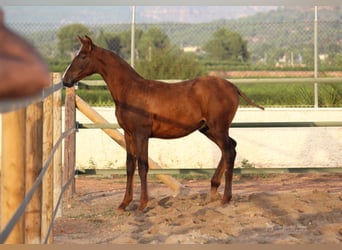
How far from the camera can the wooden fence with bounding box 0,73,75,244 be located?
3.26 m

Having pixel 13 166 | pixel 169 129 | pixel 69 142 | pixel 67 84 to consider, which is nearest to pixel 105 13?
pixel 69 142

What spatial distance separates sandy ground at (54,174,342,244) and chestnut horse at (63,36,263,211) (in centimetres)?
42

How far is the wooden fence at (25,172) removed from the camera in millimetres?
3256

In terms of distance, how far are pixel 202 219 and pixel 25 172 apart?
419 cm

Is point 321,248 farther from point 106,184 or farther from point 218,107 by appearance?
point 106,184

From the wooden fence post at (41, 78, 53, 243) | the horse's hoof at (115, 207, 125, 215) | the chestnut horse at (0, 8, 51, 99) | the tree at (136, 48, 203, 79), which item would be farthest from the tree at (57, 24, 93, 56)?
the chestnut horse at (0, 8, 51, 99)

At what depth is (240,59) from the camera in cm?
2711

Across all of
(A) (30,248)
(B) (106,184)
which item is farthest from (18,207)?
(B) (106,184)

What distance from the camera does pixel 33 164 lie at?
13.9ft

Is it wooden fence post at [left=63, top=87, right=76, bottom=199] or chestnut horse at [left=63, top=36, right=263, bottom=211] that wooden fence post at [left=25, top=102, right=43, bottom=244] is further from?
wooden fence post at [left=63, top=87, right=76, bottom=199]

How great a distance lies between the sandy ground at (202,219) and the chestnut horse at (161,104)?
1.37ft

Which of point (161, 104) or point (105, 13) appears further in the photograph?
point (105, 13)

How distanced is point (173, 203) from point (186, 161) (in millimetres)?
3625

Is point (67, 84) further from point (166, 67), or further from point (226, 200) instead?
point (166, 67)
